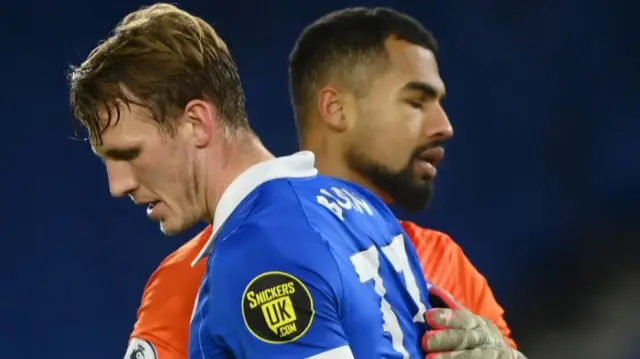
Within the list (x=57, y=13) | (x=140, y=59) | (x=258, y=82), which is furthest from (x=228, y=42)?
(x=140, y=59)

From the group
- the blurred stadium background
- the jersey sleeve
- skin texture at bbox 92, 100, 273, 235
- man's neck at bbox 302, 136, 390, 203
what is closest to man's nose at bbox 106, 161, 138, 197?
skin texture at bbox 92, 100, 273, 235

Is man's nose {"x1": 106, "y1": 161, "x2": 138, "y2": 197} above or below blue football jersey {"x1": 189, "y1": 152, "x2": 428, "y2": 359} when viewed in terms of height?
above

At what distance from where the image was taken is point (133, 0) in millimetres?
2186

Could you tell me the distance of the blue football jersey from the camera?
2.58 ft

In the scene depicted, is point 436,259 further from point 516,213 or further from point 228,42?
point 228,42

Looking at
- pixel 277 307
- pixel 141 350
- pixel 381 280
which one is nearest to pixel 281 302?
pixel 277 307

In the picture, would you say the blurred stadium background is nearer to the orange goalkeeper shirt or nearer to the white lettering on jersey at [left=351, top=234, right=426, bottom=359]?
the orange goalkeeper shirt

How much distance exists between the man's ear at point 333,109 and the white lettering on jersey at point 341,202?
1.82ft

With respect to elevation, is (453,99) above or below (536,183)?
above

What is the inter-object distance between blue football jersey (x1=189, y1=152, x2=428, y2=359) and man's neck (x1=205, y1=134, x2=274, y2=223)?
68 millimetres

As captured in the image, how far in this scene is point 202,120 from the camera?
0.99 m

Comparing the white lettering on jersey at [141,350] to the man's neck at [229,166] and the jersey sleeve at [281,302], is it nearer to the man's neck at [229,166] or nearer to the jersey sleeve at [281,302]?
the man's neck at [229,166]

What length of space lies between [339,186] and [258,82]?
4.21 feet

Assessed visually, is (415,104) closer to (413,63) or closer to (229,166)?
(413,63)
